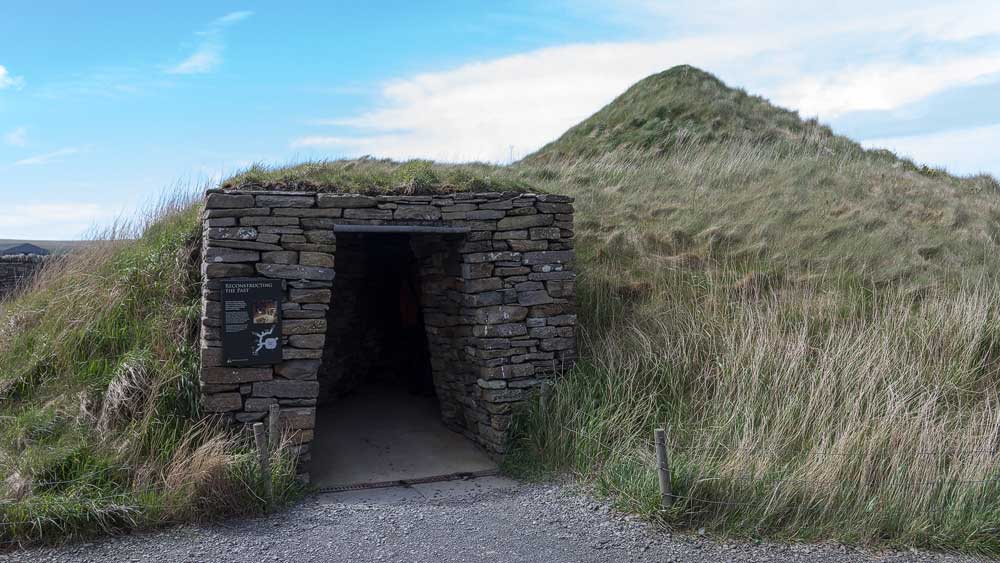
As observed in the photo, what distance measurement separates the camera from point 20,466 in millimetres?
5832

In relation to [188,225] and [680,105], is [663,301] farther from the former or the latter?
[680,105]

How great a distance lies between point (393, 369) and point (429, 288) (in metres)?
2.28

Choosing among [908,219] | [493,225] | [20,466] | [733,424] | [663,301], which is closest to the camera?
[20,466]

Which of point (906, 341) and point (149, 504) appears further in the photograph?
point (906, 341)

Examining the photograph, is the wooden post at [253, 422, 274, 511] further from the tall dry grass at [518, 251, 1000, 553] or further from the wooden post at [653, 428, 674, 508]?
the wooden post at [653, 428, 674, 508]

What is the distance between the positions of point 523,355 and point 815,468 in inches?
114

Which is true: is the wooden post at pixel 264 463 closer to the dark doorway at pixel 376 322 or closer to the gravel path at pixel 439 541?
the gravel path at pixel 439 541

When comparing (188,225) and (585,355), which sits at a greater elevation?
(188,225)

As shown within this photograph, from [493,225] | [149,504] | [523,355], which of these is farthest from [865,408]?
[149,504]

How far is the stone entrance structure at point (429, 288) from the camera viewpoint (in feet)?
21.7

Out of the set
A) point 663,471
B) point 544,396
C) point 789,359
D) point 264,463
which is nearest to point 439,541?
point 264,463

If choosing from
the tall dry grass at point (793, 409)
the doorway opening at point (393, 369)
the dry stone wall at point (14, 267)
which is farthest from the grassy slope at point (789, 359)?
the dry stone wall at point (14, 267)

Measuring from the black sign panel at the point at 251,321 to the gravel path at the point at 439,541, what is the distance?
1348 millimetres

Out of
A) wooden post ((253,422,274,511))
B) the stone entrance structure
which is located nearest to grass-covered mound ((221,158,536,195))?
the stone entrance structure
